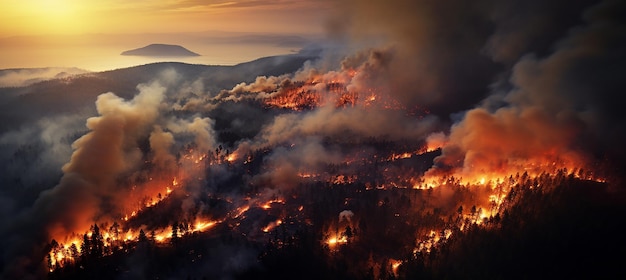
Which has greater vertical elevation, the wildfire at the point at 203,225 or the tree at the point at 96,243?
the tree at the point at 96,243

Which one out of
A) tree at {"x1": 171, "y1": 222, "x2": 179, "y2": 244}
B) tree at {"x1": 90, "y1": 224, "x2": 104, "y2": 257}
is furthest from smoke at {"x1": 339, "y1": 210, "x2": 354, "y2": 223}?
tree at {"x1": 90, "y1": 224, "x2": 104, "y2": 257}

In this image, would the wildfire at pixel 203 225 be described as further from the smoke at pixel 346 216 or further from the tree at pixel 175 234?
the smoke at pixel 346 216

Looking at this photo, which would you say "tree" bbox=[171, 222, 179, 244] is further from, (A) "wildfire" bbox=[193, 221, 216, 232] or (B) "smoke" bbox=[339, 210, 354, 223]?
(B) "smoke" bbox=[339, 210, 354, 223]

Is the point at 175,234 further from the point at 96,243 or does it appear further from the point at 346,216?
the point at 346,216

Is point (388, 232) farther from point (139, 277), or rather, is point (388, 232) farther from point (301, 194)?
point (139, 277)

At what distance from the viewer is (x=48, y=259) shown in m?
119

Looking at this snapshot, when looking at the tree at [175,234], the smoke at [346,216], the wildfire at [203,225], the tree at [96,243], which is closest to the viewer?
the tree at [96,243]

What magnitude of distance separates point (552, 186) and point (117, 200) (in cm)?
18379

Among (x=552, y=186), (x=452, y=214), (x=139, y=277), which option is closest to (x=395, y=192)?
(x=452, y=214)

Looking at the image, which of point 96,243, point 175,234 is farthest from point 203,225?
point 96,243

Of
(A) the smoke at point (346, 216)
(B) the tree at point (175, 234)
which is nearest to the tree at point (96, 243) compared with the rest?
(B) the tree at point (175, 234)

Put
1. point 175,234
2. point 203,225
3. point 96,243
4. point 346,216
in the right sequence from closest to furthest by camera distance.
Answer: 1. point 96,243
2. point 175,234
3. point 203,225
4. point 346,216

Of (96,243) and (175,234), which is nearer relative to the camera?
(96,243)

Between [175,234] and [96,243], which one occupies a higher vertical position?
[175,234]
